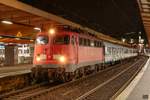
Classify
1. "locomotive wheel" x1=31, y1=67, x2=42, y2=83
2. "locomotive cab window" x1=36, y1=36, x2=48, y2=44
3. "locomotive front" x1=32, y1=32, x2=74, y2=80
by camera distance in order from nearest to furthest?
1. "locomotive front" x1=32, y1=32, x2=74, y2=80
2. "locomotive wheel" x1=31, y1=67, x2=42, y2=83
3. "locomotive cab window" x1=36, y1=36, x2=48, y2=44

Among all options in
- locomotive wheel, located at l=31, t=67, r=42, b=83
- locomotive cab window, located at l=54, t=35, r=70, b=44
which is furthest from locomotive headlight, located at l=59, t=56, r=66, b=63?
locomotive wheel, located at l=31, t=67, r=42, b=83

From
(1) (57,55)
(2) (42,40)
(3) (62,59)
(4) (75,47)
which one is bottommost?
(3) (62,59)

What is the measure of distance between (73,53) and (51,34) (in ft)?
5.31

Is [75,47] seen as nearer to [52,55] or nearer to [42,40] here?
[52,55]

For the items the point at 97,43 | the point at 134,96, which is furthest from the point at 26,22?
the point at 134,96

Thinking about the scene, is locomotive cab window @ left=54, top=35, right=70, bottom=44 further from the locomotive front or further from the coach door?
Result: the coach door

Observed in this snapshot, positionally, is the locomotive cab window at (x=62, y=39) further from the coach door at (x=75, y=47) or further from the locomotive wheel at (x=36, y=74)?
the locomotive wheel at (x=36, y=74)

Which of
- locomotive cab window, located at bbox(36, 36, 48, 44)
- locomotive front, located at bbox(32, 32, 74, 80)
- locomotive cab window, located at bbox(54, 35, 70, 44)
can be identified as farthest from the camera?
locomotive cab window, located at bbox(36, 36, 48, 44)

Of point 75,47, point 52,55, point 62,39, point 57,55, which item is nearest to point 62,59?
point 57,55

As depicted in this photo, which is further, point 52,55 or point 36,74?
point 52,55

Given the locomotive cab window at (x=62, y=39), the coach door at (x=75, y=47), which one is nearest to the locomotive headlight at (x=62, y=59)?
the locomotive cab window at (x=62, y=39)

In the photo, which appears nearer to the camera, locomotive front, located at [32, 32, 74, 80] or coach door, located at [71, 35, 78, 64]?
locomotive front, located at [32, 32, 74, 80]

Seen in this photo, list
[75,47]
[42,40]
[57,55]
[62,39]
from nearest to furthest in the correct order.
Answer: [57,55] → [62,39] → [42,40] → [75,47]

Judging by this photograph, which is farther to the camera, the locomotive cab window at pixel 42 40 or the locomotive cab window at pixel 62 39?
the locomotive cab window at pixel 42 40
